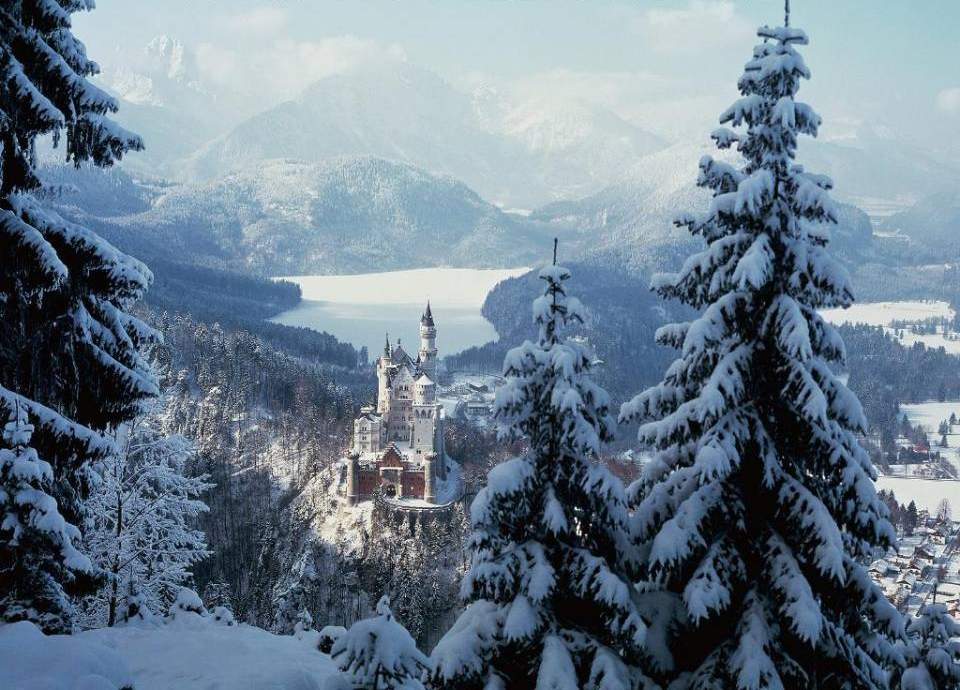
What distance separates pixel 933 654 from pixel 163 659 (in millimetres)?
12824

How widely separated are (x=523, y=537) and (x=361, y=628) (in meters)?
2.54

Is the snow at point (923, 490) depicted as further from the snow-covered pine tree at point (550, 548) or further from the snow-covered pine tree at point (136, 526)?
the snow-covered pine tree at point (550, 548)

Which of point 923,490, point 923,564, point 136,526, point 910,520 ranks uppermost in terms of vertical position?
point 136,526

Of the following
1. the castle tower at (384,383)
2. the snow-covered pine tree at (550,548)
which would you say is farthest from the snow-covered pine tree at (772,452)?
the castle tower at (384,383)

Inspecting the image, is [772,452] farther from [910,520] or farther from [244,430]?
[244,430]

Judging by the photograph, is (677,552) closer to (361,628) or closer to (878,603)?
(878,603)

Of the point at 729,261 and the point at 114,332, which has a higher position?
the point at 729,261

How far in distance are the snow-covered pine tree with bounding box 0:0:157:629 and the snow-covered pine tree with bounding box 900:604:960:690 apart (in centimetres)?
1308

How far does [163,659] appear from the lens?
14250 mm

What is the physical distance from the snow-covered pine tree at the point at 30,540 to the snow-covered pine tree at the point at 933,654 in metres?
13.1

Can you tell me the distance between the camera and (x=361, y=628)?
1102cm

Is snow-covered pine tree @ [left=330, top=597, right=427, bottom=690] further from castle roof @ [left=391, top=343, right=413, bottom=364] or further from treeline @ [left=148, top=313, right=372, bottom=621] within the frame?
castle roof @ [left=391, top=343, right=413, bottom=364]

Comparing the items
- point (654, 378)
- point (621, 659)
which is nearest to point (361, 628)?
point (621, 659)

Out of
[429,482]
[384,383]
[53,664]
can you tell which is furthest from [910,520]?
[53,664]
